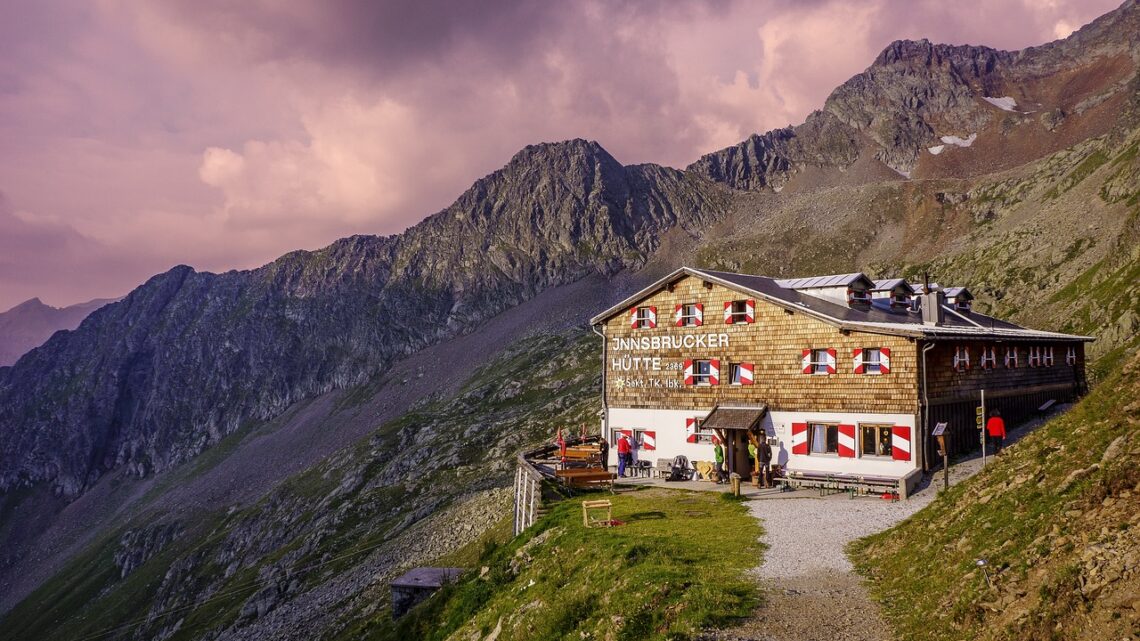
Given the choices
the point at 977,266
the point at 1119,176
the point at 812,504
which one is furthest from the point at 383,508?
the point at 1119,176

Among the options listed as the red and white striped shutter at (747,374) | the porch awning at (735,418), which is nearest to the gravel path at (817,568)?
the porch awning at (735,418)

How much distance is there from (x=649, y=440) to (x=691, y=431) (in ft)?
9.18

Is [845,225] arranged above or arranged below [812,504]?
above

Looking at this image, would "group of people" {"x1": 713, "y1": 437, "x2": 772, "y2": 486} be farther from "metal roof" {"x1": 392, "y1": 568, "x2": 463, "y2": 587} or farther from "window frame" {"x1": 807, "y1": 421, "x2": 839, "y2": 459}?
"metal roof" {"x1": 392, "y1": 568, "x2": 463, "y2": 587}

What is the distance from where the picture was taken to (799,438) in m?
31.9

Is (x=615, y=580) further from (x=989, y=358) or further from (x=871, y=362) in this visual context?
(x=989, y=358)

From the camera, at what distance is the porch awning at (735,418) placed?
3253cm

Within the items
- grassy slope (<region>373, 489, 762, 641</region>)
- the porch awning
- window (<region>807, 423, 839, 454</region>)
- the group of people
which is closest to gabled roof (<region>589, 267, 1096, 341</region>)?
window (<region>807, 423, 839, 454</region>)

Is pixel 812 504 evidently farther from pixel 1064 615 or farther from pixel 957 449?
pixel 1064 615

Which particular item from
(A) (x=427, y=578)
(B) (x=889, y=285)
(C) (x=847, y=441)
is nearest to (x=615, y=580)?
(A) (x=427, y=578)

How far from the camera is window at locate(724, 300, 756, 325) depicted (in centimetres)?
3469

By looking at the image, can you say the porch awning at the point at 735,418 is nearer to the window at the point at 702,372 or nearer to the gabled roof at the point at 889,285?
the window at the point at 702,372

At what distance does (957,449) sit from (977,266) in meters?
71.7

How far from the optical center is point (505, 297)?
7362 inches
